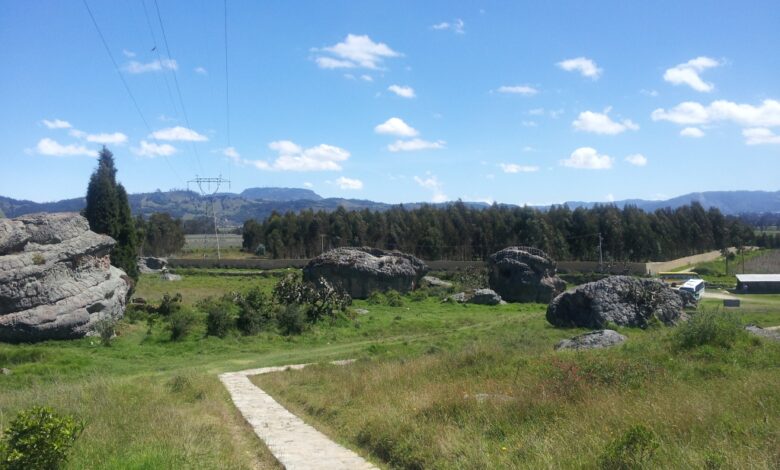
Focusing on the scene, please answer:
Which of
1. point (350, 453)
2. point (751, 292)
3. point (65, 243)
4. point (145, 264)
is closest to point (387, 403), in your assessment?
point (350, 453)

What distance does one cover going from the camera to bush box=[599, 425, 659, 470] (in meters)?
6.48

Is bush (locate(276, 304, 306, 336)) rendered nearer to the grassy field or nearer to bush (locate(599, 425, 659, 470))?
the grassy field

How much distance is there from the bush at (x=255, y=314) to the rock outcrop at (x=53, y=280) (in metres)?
5.90

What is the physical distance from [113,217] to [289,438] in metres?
38.1

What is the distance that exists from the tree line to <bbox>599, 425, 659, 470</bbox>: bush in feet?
239

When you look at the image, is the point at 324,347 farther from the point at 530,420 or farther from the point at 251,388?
the point at 530,420

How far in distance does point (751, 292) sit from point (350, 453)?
60.7m

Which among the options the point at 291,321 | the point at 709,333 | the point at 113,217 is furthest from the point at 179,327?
the point at 709,333

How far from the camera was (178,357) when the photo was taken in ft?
82.9

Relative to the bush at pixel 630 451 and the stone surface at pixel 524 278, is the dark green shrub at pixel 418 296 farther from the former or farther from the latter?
the bush at pixel 630 451

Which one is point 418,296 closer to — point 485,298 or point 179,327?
point 485,298

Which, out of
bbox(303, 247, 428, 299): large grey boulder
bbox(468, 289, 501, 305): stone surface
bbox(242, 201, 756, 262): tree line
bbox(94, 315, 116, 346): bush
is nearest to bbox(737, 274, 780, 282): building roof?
bbox(242, 201, 756, 262): tree line

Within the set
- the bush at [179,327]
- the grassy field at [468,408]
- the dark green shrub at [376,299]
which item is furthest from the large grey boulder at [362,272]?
the grassy field at [468,408]

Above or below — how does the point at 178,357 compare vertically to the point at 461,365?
below
